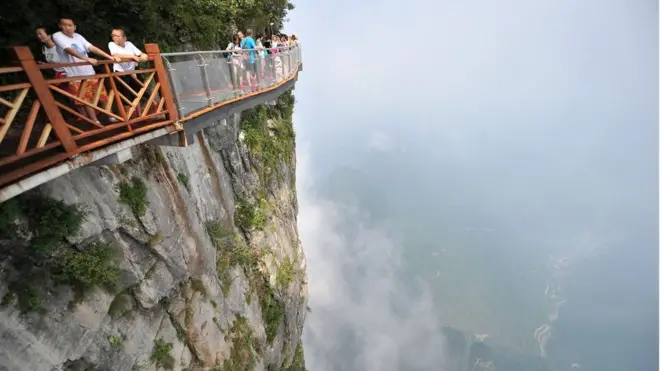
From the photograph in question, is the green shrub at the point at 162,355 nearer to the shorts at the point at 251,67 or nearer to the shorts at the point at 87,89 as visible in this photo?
the shorts at the point at 87,89

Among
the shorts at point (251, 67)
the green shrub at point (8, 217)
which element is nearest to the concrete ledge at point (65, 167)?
the green shrub at point (8, 217)

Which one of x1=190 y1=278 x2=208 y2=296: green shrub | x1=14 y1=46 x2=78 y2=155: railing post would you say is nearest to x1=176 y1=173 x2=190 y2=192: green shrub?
x1=190 y1=278 x2=208 y2=296: green shrub

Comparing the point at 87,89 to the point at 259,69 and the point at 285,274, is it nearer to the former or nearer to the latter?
the point at 259,69

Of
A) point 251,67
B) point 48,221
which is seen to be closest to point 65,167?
point 48,221

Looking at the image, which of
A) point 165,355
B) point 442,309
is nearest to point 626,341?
point 442,309

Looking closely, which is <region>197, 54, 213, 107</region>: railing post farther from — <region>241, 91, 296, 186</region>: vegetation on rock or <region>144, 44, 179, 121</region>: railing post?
<region>241, 91, 296, 186</region>: vegetation on rock

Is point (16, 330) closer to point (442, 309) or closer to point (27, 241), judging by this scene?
point (27, 241)
